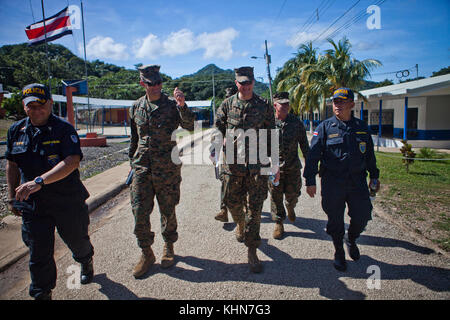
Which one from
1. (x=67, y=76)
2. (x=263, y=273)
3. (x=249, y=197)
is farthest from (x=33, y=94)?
(x=67, y=76)

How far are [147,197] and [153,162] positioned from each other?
394 millimetres

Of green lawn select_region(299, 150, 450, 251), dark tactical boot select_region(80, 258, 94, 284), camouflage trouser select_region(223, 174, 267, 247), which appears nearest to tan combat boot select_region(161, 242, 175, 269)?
dark tactical boot select_region(80, 258, 94, 284)

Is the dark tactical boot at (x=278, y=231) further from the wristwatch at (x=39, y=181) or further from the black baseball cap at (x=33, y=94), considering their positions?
the black baseball cap at (x=33, y=94)

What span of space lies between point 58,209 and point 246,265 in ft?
6.60

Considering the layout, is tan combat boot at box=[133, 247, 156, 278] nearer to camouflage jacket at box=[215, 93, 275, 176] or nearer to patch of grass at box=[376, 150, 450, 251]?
camouflage jacket at box=[215, 93, 275, 176]

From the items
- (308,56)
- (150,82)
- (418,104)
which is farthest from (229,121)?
(308,56)

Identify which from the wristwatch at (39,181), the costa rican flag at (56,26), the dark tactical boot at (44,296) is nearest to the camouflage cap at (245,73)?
the wristwatch at (39,181)

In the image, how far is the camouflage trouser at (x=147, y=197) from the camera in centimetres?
306

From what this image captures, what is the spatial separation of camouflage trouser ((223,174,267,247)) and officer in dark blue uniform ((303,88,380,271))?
57 centimetres

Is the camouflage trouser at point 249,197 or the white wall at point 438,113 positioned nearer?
the camouflage trouser at point 249,197

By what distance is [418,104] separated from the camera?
706 inches

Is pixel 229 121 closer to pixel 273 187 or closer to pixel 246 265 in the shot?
pixel 273 187

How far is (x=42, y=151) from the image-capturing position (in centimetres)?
250

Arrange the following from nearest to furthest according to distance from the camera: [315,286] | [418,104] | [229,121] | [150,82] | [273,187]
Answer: [315,286]
[150,82]
[229,121]
[273,187]
[418,104]
